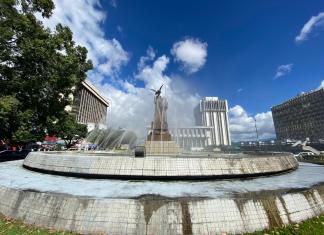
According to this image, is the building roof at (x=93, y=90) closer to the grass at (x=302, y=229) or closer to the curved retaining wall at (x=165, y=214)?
the curved retaining wall at (x=165, y=214)

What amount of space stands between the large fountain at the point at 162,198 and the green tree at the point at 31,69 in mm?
9317

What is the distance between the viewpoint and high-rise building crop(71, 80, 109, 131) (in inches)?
3927

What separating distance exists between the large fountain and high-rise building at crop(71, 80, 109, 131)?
8708cm

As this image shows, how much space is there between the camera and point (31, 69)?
1697 cm

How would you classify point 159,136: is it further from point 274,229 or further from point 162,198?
point 274,229

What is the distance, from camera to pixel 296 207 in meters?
5.89

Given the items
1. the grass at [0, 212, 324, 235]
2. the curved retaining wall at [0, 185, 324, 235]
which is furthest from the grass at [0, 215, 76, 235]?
the curved retaining wall at [0, 185, 324, 235]

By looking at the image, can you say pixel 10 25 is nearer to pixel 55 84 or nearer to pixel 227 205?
pixel 55 84

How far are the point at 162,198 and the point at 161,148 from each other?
1104 cm

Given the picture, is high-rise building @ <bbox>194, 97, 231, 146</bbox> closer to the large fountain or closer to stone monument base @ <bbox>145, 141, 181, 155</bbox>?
stone monument base @ <bbox>145, 141, 181, 155</bbox>

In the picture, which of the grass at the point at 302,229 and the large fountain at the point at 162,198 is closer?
the grass at the point at 302,229

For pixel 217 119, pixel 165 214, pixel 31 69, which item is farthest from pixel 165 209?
pixel 217 119

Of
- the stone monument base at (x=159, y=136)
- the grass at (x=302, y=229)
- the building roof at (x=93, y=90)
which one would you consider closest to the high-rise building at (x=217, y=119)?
the building roof at (x=93, y=90)

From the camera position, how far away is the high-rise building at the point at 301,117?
10244 centimetres
